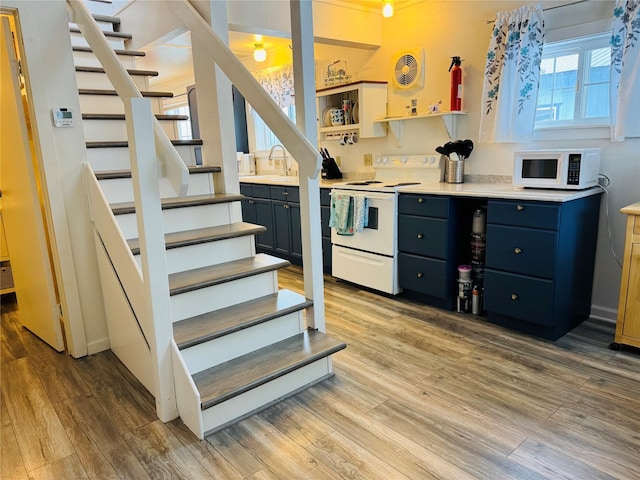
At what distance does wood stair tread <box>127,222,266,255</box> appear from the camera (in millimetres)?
2297

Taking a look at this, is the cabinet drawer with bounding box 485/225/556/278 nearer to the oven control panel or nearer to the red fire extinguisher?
the oven control panel

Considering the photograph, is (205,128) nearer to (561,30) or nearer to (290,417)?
(290,417)

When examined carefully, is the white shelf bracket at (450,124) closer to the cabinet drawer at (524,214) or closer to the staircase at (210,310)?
the cabinet drawer at (524,214)

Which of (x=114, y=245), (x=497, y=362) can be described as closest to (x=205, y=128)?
(x=114, y=245)

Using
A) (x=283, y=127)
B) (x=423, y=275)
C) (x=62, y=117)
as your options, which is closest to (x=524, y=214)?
(x=423, y=275)

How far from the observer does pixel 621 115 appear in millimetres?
2611

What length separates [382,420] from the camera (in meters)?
1.99

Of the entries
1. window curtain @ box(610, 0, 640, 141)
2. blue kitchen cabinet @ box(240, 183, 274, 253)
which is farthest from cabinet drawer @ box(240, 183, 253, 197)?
window curtain @ box(610, 0, 640, 141)

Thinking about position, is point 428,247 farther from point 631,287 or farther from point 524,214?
point 631,287

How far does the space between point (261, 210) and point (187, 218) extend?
2.09 meters

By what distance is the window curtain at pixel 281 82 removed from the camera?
510 centimetres

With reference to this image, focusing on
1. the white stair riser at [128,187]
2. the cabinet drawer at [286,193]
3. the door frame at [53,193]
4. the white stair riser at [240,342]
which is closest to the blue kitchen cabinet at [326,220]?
the cabinet drawer at [286,193]

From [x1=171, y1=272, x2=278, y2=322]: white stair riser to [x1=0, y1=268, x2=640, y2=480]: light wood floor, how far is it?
49 cm

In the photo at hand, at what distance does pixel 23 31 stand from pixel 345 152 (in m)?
2.91
